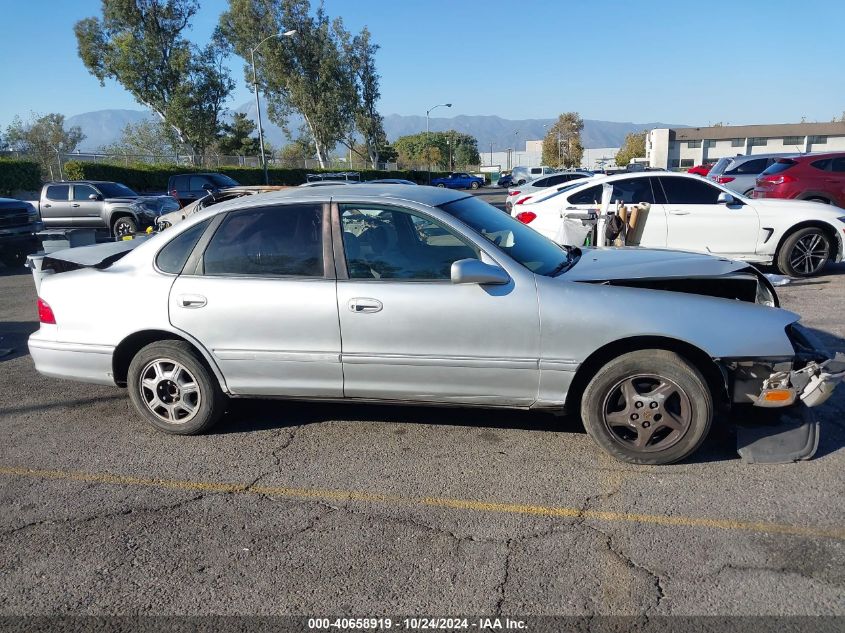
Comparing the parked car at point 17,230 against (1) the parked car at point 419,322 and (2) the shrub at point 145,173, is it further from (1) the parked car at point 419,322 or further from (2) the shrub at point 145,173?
(2) the shrub at point 145,173

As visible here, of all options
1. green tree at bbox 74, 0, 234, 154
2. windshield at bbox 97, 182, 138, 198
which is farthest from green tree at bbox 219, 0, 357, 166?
windshield at bbox 97, 182, 138, 198

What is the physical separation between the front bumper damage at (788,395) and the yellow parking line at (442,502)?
2.31 feet

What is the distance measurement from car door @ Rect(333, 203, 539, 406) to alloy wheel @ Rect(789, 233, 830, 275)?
698 cm

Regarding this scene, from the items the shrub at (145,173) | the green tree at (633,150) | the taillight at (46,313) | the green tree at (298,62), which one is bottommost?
the taillight at (46,313)

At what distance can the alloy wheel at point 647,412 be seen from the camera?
12.1 feet

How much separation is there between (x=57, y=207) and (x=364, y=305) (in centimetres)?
1749

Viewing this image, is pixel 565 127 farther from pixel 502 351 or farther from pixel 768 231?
pixel 502 351

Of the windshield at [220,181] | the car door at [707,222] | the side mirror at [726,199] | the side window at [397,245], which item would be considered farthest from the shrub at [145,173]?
the side window at [397,245]

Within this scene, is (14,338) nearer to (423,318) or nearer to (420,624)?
(423,318)

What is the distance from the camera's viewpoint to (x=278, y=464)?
4.04 meters

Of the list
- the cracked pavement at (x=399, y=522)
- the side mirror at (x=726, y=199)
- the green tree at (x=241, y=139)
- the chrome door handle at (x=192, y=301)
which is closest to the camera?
the cracked pavement at (x=399, y=522)

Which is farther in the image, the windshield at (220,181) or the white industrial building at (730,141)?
the white industrial building at (730,141)

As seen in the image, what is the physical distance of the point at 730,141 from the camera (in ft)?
274

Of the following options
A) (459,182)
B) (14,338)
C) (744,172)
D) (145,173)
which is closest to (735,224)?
(14,338)
